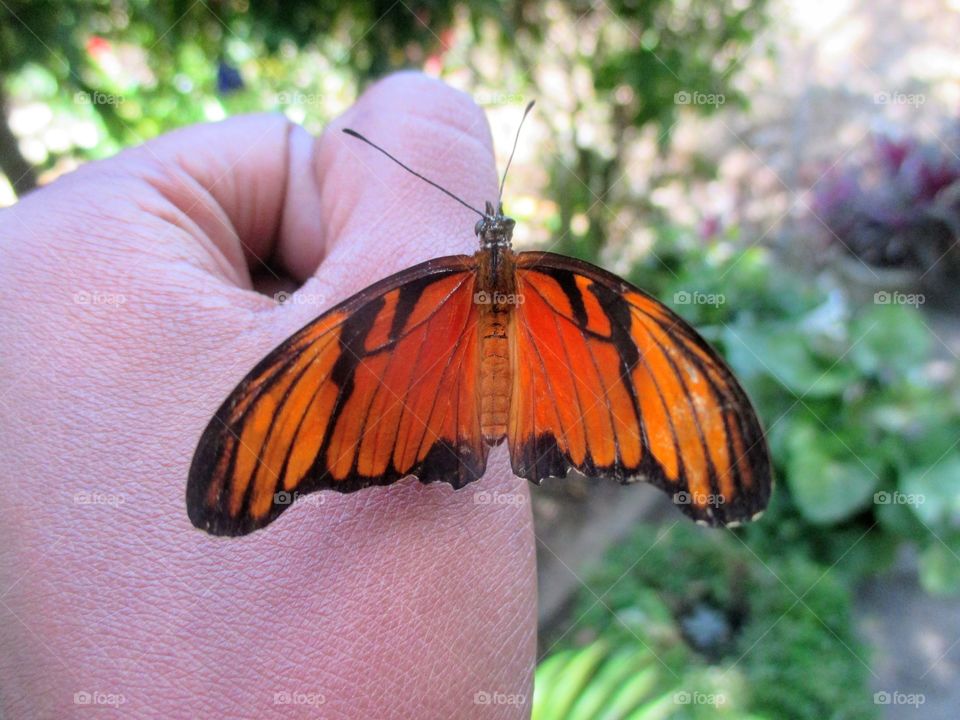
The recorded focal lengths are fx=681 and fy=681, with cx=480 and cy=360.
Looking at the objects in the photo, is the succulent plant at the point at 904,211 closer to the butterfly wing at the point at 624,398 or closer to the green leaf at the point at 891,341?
the green leaf at the point at 891,341

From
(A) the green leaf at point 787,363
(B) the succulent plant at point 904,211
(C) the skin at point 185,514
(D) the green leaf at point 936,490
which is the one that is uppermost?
(B) the succulent plant at point 904,211

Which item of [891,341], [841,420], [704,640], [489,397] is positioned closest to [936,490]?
[841,420]

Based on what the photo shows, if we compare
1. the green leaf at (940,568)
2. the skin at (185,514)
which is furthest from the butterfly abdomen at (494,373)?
the green leaf at (940,568)

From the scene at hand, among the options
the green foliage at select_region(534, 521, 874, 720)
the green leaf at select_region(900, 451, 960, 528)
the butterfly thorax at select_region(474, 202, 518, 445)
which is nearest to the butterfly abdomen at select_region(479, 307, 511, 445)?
the butterfly thorax at select_region(474, 202, 518, 445)

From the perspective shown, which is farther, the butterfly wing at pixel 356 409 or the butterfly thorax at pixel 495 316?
the butterfly thorax at pixel 495 316

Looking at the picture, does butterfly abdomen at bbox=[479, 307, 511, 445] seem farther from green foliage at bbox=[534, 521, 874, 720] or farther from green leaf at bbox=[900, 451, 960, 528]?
green leaf at bbox=[900, 451, 960, 528]

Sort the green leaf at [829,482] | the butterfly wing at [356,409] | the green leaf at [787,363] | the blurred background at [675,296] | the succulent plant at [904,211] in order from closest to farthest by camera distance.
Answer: the butterfly wing at [356,409] < the blurred background at [675,296] < the green leaf at [829,482] < the green leaf at [787,363] < the succulent plant at [904,211]
